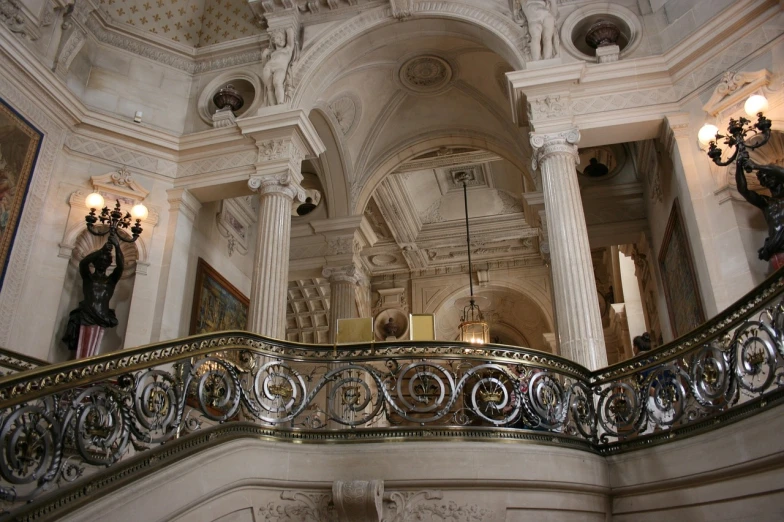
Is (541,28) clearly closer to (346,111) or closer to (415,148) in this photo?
(346,111)

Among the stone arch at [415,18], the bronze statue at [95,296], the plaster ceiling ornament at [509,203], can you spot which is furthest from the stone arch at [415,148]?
the bronze statue at [95,296]

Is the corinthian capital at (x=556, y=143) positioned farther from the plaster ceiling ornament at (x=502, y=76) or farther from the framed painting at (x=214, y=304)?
the framed painting at (x=214, y=304)

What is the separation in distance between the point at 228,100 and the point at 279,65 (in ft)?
3.59

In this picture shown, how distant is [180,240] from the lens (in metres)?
10.1

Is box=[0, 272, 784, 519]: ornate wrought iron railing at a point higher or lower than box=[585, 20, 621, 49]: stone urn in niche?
lower

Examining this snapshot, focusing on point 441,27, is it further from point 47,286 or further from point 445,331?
point 445,331

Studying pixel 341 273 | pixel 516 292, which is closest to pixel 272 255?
pixel 341 273

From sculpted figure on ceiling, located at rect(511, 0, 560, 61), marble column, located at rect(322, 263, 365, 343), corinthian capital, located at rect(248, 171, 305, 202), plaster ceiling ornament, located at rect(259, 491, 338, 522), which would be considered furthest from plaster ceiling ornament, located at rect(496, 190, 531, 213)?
plaster ceiling ornament, located at rect(259, 491, 338, 522)

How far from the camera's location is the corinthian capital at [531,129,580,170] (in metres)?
8.51

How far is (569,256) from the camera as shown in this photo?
7867mm

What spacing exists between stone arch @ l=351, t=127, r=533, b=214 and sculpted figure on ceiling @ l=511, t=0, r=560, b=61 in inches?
143

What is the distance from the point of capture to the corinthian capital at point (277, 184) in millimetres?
9539

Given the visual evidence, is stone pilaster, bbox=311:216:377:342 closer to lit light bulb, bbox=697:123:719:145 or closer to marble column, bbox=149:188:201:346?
marble column, bbox=149:188:201:346

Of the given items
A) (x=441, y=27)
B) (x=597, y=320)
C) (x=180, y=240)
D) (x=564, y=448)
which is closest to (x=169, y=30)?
(x=180, y=240)
